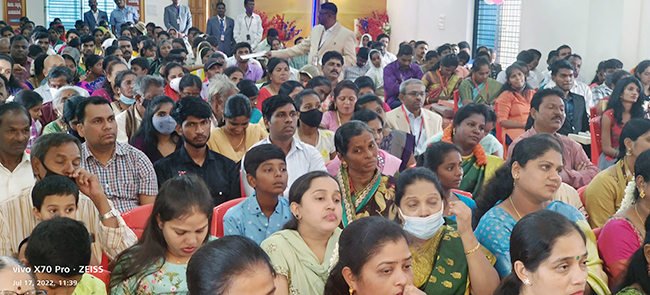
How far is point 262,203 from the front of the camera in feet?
9.76

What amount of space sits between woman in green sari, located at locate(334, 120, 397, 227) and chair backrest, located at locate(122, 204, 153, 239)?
959 mm

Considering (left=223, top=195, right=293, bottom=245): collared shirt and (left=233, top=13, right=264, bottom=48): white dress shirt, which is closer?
(left=223, top=195, right=293, bottom=245): collared shirt

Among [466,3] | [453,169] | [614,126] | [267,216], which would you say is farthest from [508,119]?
[466,3]

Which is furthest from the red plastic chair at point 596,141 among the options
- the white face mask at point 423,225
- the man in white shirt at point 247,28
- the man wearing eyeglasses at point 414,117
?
the man in white shirt at point 247,28

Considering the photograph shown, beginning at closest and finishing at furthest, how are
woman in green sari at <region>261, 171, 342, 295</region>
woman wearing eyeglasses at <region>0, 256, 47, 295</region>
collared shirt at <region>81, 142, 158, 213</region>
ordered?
woman wearing eyeglasses at <region>0, 256, 47, 295</region>
woman in green sari at <region>261, 171, 342, 295</region>
collared shirt at <region>81, 142, 158, 213</region>

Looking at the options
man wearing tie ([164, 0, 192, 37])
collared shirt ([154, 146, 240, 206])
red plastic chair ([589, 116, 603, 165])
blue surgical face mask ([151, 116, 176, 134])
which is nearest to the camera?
collared shirt ([154, 146, 240, 206])

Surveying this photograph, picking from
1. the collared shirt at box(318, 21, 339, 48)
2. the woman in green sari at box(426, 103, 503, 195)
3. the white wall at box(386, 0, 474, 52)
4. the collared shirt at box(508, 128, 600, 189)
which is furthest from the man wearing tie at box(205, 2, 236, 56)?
the collared shirt at box(508, 128, 600, 189)

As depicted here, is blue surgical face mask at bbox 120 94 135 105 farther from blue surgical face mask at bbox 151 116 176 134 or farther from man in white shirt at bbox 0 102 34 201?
man in white shirt at bbox 0 102 34 201

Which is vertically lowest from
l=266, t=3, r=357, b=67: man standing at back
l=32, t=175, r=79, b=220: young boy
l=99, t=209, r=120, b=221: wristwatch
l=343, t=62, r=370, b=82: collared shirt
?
l=99, t=209, r=120, b=221: wristwatch

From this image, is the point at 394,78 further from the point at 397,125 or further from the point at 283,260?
the point at 283,260

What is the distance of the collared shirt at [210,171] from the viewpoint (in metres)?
3.56

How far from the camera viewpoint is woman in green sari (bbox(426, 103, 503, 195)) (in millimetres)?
3689

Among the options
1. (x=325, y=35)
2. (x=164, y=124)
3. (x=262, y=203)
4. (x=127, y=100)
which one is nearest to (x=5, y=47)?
(x=127, y=100)

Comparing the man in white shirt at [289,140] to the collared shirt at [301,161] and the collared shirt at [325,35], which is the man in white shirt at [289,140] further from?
the collared shirt at [325,35]
